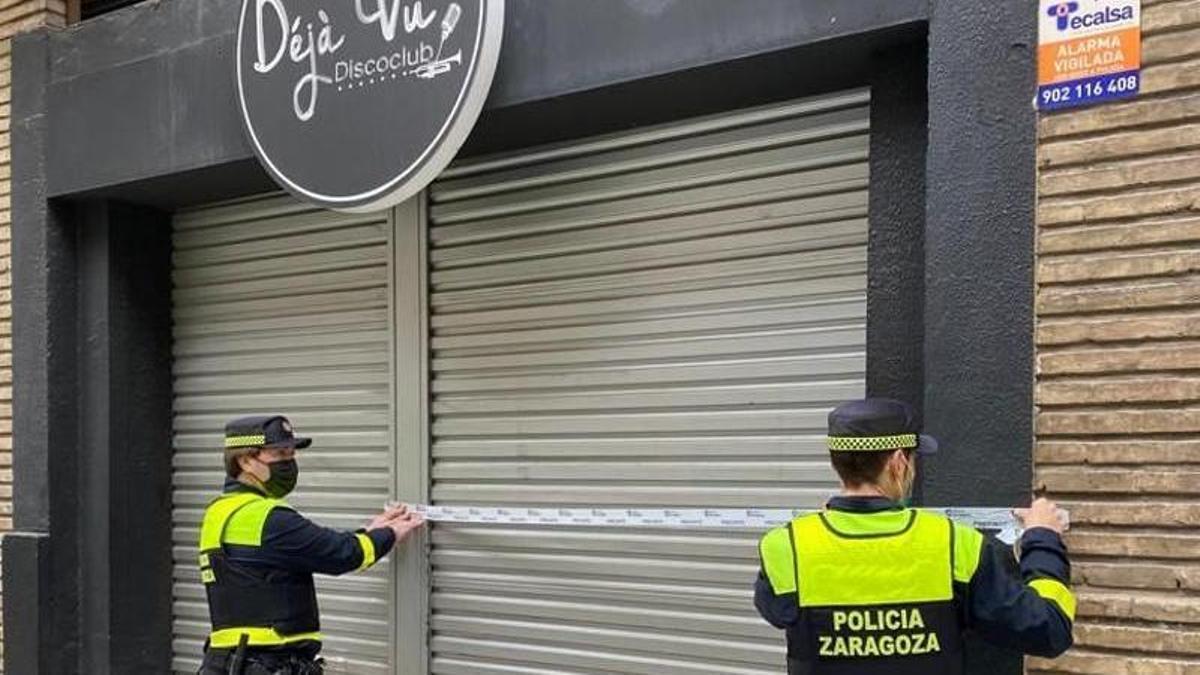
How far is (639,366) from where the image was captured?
526 cm

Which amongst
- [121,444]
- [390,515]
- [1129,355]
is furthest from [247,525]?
[1129,355]

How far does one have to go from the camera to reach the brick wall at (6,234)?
272 inches

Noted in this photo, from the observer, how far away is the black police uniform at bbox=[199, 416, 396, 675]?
477 centimetres

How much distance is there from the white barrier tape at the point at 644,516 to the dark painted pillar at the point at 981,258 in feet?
0.26

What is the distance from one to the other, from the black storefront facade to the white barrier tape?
85 millimetres

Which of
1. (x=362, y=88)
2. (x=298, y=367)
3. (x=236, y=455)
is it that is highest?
(x=362, y=88)

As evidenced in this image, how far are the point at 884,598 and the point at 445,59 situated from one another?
297cm

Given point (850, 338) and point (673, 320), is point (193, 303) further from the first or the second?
point (850, 338)

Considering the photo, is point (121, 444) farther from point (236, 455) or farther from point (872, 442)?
point (872, 442)

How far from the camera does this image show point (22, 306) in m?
6.82

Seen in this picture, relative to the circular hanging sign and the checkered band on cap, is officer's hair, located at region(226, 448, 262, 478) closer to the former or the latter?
the circular hanging sign

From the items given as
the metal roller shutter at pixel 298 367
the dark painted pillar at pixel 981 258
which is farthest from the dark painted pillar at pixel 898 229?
the metal roller shutter at pixel 298 367

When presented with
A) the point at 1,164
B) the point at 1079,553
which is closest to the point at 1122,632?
the point at 1079,553

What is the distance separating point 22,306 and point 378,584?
2.62m
